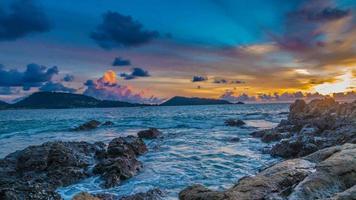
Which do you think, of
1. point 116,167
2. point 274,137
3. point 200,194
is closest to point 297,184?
point 200,194

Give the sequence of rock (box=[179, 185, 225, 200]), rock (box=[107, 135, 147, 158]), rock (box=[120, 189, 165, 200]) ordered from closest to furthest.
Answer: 1. rock (box=[179, 185, 225, 200])
2. rock (box=[120, 189, 165, 200])
3. rock (box=[107, 135, 147, 158])

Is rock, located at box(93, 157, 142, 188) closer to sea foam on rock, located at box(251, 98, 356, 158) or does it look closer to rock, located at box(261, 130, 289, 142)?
sea foam on rock, located at box(251, 98, 356, 158)

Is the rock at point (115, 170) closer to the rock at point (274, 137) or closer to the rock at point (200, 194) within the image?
the rock at point (200, 194)

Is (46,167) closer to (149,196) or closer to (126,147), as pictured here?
(126,147)

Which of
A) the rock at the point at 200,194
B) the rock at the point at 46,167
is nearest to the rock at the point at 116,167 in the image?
the rock at the point at 46,167

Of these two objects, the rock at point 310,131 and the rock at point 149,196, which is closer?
the rock at point 149,196

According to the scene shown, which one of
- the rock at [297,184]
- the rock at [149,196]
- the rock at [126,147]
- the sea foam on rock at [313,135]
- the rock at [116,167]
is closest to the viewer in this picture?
the rock at [297,184]

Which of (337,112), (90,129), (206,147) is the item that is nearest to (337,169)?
(206,147)

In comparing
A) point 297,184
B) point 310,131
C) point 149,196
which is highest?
point 297,184

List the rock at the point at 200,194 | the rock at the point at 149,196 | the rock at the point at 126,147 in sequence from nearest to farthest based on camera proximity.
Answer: the rock at the point at 200,194 → the rock at the point at 149,196 → the rock at the point at 126,147

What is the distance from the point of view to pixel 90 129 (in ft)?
192

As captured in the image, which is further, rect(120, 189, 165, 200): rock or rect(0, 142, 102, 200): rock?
rect(0, 142, 102, 200): rock

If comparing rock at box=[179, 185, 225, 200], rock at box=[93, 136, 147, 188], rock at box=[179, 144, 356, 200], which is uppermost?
rock at box=[179, 144, 356, 200]

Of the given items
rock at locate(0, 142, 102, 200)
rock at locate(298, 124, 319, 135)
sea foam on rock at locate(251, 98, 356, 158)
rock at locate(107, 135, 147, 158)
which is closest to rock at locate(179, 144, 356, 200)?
rock at locate(0, 142, 102, 200)
